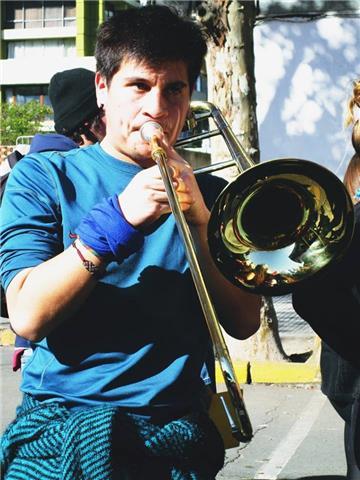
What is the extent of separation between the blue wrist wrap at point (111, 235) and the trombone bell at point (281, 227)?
0.90 ft

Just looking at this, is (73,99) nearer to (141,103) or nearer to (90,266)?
(141,103)

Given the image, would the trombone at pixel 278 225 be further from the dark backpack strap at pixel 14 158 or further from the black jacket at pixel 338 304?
the dark backpack strap at pixel 14 158

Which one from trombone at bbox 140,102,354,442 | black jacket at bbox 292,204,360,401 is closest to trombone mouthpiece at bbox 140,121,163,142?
trombone at bbox 140,102,354,442

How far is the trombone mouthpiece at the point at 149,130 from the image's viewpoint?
193 cm

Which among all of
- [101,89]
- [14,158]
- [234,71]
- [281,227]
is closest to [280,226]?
[281,227]

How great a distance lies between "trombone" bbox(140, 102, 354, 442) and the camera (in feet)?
6.75

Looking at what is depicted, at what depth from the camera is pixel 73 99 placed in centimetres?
350

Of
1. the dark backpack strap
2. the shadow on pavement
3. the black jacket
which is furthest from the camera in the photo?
the shadow on pavement

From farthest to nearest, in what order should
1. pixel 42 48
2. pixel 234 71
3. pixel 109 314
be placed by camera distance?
pixel 42 48, pixel 234 71, pixel 109 314

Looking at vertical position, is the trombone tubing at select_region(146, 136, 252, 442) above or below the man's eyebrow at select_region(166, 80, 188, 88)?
below

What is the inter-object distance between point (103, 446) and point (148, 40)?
2.89ft

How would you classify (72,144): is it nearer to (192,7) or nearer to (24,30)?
(192,7)

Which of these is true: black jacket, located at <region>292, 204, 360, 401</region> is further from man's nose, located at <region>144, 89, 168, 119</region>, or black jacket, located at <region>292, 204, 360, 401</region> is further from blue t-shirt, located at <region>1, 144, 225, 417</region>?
man's nose, located at <region>144, 89, 168, 119</region>

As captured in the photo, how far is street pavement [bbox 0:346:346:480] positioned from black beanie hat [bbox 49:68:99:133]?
7.28ft
